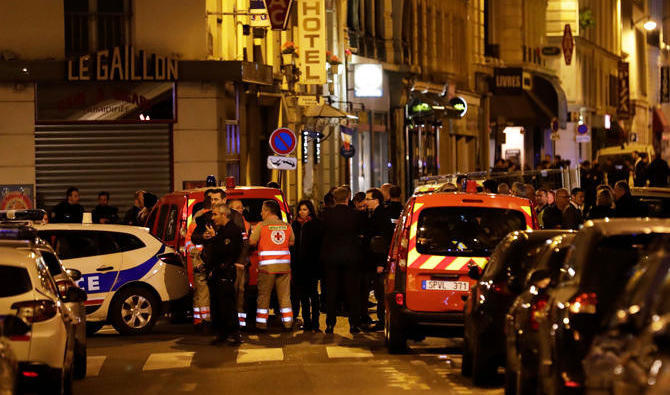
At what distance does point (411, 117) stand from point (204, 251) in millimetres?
33059

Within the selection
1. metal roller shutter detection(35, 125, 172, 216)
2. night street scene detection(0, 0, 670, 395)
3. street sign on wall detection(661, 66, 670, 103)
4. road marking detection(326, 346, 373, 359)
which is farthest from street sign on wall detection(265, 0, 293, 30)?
street sign on wall detection(661, 66, 670, 103)

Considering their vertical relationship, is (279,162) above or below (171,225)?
above

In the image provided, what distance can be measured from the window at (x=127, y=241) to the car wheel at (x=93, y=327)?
1.02 meters

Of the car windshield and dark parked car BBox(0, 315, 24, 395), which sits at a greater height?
the car windshield

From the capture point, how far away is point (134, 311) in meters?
20.5

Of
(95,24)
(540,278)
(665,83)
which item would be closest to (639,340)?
(540,278)

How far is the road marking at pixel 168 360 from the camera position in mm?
16841

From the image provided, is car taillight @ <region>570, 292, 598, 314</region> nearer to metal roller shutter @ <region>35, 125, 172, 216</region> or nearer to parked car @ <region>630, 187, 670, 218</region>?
parked car @ <region>630, 187, 670, 218</region>

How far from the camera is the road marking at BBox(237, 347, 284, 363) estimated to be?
17188mm

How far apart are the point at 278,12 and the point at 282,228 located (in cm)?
1363

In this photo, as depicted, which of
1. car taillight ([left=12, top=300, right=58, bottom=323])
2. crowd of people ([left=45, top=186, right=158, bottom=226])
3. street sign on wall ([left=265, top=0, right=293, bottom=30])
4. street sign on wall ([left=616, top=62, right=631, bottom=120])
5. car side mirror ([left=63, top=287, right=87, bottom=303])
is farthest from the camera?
street sign on wall ([left=616, top=62, right=631, bottom=120])

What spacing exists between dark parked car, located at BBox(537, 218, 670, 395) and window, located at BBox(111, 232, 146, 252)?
34.3 ft

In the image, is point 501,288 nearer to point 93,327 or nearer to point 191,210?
point 191,210

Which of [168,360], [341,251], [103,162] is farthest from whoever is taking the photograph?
[103,162]
